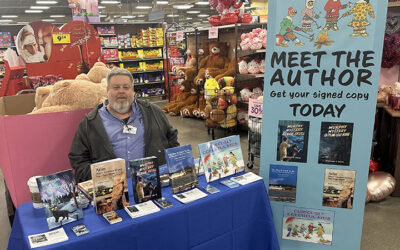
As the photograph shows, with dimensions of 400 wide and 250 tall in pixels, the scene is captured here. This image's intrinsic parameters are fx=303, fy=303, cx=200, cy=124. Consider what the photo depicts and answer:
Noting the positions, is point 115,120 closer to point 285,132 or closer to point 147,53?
point 285,132

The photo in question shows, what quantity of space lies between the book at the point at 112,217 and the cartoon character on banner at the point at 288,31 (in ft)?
4.42

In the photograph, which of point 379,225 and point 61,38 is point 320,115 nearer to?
point 379,225

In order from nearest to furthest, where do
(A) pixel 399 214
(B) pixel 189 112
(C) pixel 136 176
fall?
(C) pixel 136 176
(A) pixel 399 214
(B) pixel 189 112

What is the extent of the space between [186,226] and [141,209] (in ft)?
0.77

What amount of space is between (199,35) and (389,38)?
456 centimetres

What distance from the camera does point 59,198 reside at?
50.9 inches

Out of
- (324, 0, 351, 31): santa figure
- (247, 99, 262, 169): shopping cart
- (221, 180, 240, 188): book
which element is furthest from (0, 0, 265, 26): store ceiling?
(221, 180, 240, 188): book

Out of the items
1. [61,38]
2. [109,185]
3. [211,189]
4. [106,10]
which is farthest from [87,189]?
[106,10]

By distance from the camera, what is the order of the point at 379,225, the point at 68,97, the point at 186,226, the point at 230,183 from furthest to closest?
the point at 379,225 → the point at 68,97 → the point at 230,183 → the point at 186,226

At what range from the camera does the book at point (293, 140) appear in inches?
76.6

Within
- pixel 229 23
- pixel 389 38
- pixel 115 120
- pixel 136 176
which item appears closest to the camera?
pixel 136 176

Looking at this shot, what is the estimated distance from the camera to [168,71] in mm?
8156

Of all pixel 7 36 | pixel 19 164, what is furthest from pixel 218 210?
pixel 7 36

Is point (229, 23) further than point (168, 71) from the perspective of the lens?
No
